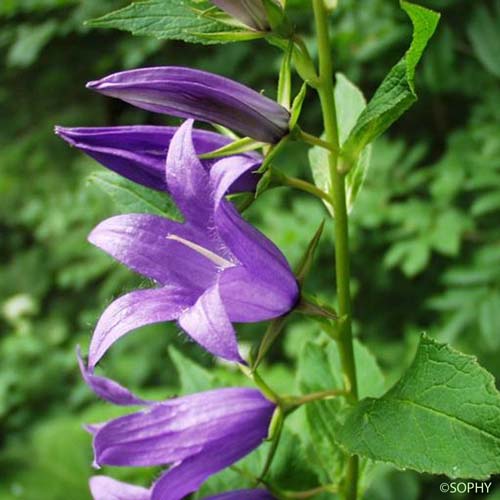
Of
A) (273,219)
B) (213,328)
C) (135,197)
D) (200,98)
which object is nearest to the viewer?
(213,328)

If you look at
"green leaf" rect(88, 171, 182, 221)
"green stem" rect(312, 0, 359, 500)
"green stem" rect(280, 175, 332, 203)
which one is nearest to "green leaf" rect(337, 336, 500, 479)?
"green stem" rect(312, 0, 359, 500)

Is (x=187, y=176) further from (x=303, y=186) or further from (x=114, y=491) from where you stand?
(x=114, y=491)

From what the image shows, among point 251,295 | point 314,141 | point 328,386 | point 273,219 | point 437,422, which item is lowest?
point 273,219

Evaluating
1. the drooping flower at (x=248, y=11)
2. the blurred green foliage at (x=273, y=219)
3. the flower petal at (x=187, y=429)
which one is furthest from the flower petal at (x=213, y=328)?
the blurred green foliage at (x=273, y=219)

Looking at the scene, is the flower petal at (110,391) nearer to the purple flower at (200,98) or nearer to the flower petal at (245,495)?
the flower petal at (245,495)

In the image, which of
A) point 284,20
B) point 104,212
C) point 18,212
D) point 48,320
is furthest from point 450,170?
point 18,212

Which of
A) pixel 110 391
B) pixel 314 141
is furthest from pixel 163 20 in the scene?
pixel 110 391

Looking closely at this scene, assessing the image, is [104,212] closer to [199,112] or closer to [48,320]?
[48,320]
